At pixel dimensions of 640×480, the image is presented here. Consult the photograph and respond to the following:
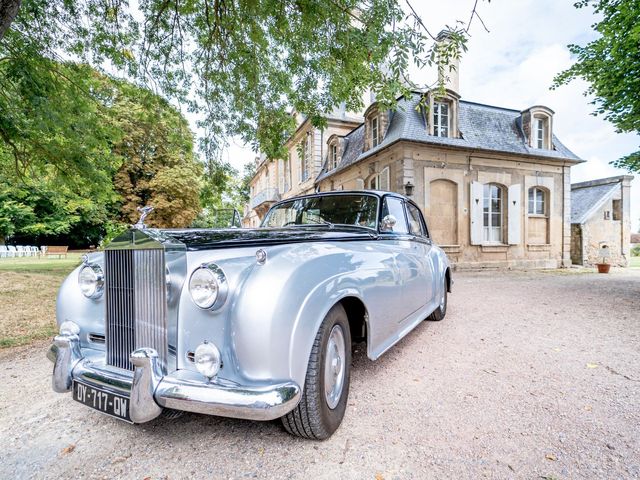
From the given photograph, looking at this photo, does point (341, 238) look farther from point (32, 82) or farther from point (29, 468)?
point (32, 82)

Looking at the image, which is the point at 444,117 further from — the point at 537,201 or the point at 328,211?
the point at 328,211

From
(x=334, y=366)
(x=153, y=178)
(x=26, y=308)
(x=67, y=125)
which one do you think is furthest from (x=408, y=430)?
(x=153, y=178)

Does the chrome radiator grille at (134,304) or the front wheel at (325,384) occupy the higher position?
the chrome radiator grille at (134,304)

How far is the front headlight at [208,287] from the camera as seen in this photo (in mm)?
1604

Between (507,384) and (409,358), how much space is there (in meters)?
0.90

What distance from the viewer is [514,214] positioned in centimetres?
1281

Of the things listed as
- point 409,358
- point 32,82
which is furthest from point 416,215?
point 32,82

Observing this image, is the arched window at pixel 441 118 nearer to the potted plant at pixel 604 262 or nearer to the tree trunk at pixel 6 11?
the potted plant at pixel 604 262

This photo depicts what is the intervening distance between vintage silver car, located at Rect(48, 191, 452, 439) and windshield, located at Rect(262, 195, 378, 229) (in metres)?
0.76

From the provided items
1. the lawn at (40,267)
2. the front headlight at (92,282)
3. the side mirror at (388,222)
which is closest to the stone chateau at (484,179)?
the side mirror at (388,222)

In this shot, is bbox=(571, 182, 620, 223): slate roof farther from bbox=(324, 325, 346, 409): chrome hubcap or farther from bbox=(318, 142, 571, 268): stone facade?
bbox=(324, 325, 346, 409): chrome hubcap

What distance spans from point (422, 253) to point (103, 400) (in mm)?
3243

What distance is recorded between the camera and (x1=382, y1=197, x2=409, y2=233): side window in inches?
128

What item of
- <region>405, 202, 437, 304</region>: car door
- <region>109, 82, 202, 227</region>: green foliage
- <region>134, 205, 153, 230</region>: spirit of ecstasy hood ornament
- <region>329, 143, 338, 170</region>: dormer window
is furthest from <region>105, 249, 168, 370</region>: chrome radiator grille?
<region>109, 82, 202, 227</region>: green foliage
